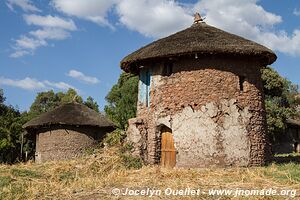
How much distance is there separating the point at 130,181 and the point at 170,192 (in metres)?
2.28

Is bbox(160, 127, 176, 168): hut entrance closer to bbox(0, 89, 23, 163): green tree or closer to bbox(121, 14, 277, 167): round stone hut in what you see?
bbox(121, 14, 277, 167): round stone hut

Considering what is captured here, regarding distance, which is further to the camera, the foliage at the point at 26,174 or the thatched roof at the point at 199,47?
the thatched roof at the point at 199,47

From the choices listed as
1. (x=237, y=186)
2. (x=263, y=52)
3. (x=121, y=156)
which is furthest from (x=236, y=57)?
(x=237, y=186)

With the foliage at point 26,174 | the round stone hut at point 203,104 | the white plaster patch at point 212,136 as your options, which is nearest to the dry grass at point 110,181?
the foliage at point 26,174

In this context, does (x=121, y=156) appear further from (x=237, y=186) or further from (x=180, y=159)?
(x=237, y=186)

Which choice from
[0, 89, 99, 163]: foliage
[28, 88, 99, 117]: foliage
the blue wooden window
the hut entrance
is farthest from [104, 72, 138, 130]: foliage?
[28, 88, 99, 117]: foliage

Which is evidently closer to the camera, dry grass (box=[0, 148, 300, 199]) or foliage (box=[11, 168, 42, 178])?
dry grass (box=[0, 148, 300, 199])

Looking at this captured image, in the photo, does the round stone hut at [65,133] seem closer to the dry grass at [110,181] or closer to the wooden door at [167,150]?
the wooden door at [167,150]

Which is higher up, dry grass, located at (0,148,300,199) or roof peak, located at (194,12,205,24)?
roof peak, located at (194,12,205,24)

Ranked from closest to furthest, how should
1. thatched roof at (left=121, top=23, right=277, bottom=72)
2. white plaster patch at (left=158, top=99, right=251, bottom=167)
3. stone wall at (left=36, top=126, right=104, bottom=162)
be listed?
white plaster patch at (left=158, top=99, right=251, bottom=167) → thatched roof at (left=121, top=23, right=277, bottom=72) → stone wall at (left=36, top=126, right=104, bottom=162)

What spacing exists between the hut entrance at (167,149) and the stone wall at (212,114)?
0.22 metres

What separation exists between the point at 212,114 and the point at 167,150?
2.32m

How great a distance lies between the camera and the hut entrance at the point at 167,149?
49.5 feet

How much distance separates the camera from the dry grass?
9648mm
